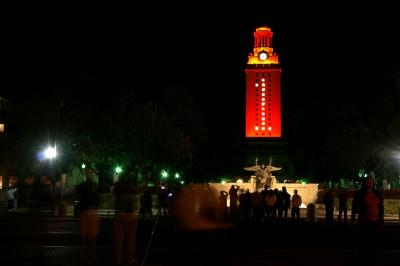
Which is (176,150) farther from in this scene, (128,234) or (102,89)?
(128,234)

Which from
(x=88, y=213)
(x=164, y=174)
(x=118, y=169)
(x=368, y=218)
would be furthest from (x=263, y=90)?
(x=368, y=218)

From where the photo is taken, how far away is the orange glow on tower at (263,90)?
4119 inches

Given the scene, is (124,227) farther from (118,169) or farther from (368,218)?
(118,169)

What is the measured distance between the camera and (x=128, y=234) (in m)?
13.2

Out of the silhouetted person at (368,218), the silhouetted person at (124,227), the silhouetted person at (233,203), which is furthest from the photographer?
the silhouetted person at (233,203)

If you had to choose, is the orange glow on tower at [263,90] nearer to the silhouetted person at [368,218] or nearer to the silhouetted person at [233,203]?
the silhouetted person at [233,203]

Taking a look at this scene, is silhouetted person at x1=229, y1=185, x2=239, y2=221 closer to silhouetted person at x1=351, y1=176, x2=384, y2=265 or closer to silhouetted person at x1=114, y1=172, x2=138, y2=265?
silhouetted person at x1=114, y1=172, x2=138, y2=265

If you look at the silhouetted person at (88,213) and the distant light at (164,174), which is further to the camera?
the distant light at (164,174)

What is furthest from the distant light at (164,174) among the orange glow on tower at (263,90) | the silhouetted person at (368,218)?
the silhouetted person at (368,218)

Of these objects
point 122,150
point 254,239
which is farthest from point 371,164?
point 254,239

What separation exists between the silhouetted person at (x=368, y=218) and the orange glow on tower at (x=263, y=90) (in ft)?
301

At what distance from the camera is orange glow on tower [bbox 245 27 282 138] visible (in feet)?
343

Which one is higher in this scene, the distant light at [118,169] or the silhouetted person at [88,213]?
the distant light at [118,169]

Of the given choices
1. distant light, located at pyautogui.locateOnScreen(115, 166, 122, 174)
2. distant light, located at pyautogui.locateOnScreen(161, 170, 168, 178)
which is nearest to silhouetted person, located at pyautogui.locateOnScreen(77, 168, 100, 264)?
distant light, located at pyautogui.locateOnScreen(115, 166, 122, 174)
